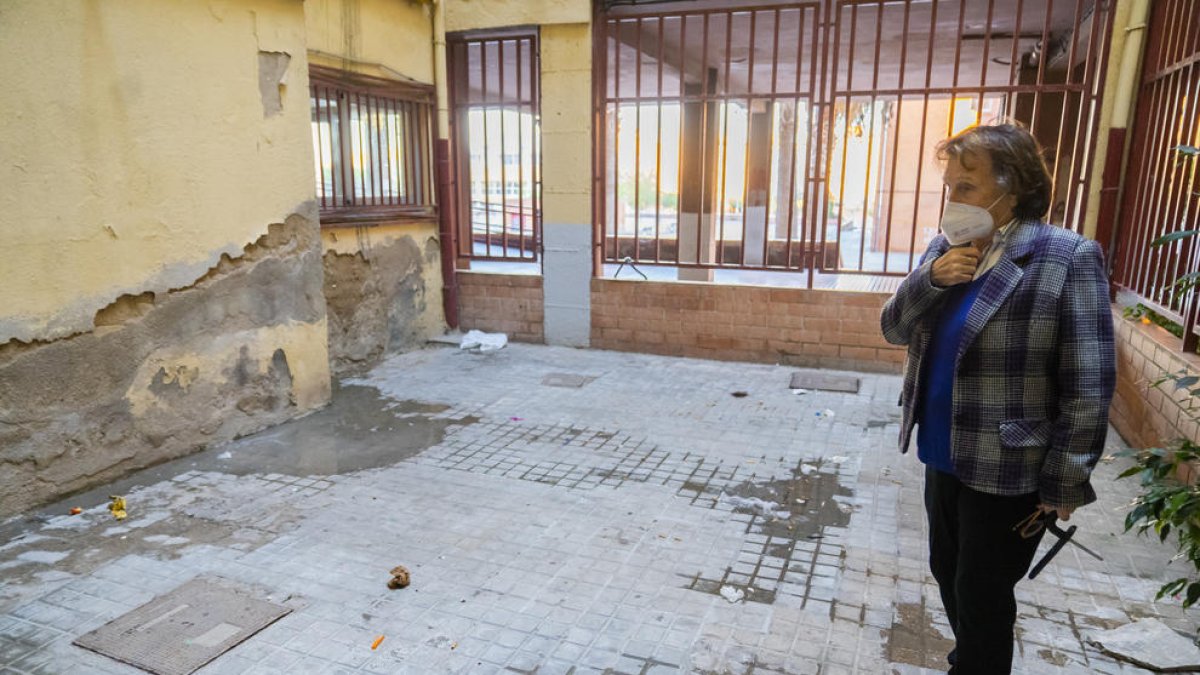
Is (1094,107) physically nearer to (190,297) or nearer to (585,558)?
(585,558)

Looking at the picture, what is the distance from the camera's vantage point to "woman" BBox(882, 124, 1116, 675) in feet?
6.44

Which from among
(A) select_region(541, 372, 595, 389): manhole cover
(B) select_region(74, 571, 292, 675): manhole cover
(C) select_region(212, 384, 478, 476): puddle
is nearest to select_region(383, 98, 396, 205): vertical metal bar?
(C) select_region(212, 384, 478, 476): puddle

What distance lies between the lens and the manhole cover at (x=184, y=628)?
2.73 m

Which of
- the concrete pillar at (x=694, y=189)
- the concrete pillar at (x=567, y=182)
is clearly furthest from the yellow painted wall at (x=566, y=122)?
the concrete pillar at (x=694, y=189)

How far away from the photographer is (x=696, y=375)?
6.84 metres

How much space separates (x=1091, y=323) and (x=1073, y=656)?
1.53 meters

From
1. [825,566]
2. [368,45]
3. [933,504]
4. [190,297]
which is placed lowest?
[825,566]

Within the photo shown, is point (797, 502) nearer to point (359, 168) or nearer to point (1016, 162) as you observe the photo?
point (1016, 162)

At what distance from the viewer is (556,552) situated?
355 cm

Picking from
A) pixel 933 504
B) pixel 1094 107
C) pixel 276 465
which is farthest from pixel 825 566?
pixel 1094 107

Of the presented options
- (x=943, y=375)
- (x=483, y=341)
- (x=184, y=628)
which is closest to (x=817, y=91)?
(x=483, y=341)

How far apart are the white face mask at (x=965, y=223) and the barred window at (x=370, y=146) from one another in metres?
4.88

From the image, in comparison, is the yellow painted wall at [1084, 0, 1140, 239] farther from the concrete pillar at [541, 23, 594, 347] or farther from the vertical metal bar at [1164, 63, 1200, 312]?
the concrete pillar at [541, 23, 594, 347]

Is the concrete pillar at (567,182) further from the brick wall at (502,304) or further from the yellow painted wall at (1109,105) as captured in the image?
the yellow painted wall at (1109,105)
